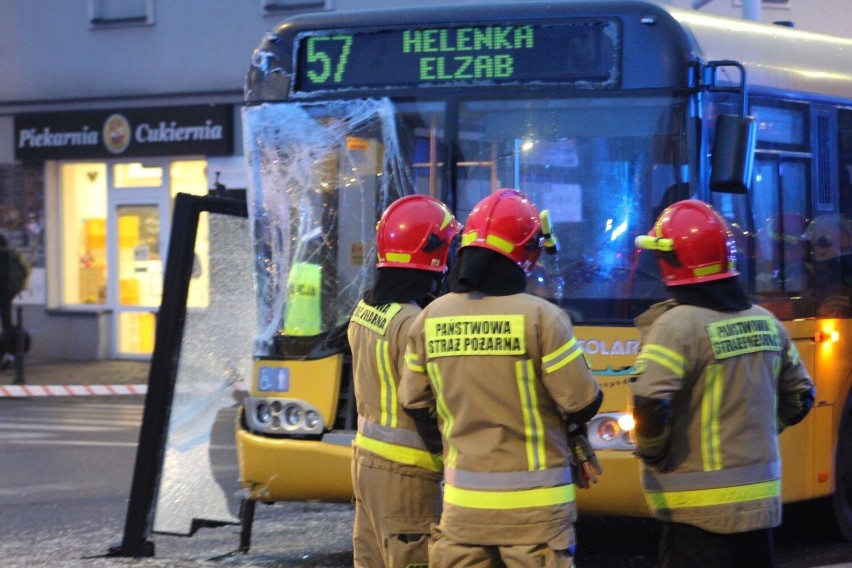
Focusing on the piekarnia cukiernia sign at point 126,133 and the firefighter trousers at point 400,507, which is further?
the piekarnia cukiernia sign at point 126,133

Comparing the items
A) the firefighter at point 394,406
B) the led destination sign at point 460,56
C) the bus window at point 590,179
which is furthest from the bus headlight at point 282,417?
the firefighter at point 394,406

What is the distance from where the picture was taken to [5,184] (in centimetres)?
2200

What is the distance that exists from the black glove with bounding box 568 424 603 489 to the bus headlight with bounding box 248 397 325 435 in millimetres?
3090

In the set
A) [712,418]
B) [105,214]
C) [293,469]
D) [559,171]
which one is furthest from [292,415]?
[105,214]

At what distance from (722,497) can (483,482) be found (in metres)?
0.82

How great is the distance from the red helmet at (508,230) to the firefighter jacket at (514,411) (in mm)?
178

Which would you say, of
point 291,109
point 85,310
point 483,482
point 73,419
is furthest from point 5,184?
point 483,482

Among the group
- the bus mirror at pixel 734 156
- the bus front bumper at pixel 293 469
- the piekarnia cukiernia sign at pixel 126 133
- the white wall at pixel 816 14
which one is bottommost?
the bus front bumper at pixel 293 469

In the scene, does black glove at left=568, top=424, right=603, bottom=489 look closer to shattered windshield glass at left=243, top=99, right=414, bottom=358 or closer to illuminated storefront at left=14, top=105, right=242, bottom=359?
shattered windshield glass at left=243, top=99, right=414, bottom=358

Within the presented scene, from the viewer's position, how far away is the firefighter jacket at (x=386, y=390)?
512cm

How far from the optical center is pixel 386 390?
5.22m

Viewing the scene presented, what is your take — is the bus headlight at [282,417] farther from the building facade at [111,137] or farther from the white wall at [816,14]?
the white wall at [816,14]

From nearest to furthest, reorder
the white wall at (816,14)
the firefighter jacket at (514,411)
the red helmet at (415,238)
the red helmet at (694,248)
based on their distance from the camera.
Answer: the firefighter jacket at (514,411) → the red helmet at (694,248) → the red helmet at (415,238) → the white wall at (816,14)

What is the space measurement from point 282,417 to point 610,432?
1792 millimetres
